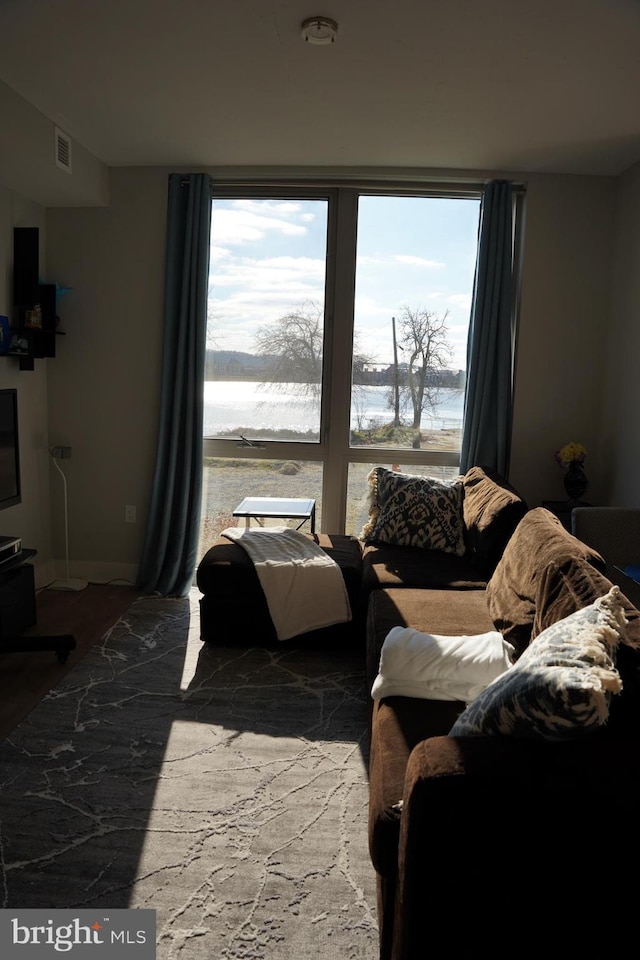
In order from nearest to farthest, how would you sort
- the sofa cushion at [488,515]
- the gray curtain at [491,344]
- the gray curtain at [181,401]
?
the sofa cushion at [488,515]
the gray curtain at [491,344]
the gray curtain at [181,401]

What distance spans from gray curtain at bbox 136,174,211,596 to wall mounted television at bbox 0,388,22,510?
3.21 feet

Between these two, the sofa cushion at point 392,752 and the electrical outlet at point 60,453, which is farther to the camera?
the electrical outlet at point 60,453

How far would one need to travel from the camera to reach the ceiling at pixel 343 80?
2502 mm

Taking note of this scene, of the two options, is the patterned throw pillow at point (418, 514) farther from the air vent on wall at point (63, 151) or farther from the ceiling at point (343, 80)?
the air vent on wall at point (63, 151)

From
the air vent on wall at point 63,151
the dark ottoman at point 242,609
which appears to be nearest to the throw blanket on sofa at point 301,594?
the dark ottoman at point 242,609

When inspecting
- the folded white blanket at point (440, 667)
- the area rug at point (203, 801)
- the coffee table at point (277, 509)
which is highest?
the coffee table at point (277, 509)

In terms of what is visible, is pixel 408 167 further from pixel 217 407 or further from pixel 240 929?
pixel 240 929

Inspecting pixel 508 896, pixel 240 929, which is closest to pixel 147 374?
pixel 240 929

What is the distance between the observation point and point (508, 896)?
138 centimetres

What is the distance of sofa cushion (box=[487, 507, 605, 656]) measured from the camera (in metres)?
2.44

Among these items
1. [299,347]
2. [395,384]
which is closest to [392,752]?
[395,384]

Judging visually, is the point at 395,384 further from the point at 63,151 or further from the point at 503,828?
the point at 503,828

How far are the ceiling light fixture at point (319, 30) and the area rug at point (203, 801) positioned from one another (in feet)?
8.75

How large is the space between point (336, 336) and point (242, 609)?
6.14ft
